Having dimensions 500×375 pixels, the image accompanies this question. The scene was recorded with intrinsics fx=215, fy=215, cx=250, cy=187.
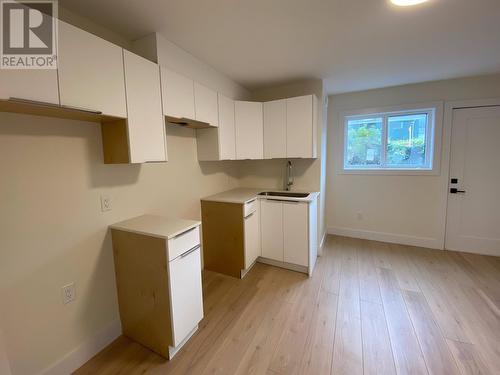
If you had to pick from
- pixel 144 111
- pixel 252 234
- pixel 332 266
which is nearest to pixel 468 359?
pixel 332 266

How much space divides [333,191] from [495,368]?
8.84ft

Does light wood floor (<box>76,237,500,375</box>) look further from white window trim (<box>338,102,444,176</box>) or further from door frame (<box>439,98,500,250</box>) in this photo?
white window trim (<box>338,102,444,176</box>)

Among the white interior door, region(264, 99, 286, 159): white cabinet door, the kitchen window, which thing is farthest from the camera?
the kitchen window

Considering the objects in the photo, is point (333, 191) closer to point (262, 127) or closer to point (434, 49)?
point (262, 127)

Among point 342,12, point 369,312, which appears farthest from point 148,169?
point 369,312

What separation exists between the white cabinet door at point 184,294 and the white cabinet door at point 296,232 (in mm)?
1247

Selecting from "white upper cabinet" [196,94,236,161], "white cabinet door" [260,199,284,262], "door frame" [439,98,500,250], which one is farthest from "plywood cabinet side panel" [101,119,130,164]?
"door frame" [439,98,500,250]

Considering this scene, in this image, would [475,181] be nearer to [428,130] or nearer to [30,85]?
[428,130]

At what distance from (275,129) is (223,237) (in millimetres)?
1543

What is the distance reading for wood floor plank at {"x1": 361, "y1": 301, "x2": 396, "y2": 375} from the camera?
1.45 m

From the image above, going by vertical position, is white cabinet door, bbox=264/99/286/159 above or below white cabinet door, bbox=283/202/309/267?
above

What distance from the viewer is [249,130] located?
9.27 feet

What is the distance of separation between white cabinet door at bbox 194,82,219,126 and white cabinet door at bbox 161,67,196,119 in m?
0.06

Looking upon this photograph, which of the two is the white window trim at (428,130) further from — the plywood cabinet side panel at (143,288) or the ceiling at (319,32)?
the plywood cabinet side panel at (143,288)
